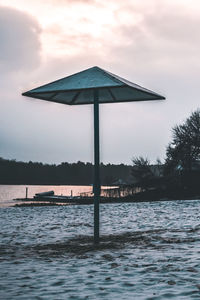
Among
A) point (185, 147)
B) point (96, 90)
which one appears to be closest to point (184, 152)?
point (185, 147)

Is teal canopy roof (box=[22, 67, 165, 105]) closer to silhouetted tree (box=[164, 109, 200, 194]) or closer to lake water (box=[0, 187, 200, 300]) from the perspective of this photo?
lake water (box=[0, 187, 200, 300])

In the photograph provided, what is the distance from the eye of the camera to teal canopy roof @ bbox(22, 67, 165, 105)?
9.25m

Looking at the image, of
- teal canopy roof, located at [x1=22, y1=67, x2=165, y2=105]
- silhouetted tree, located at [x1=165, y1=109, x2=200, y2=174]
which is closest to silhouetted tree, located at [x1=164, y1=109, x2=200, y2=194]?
silhouetted tree, located at [x1=165, y1=109, x2=200, y2=174]

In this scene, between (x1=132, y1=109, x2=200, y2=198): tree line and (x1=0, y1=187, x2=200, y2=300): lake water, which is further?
(x1=132, y1=109, x2=200, y2=198): tree line

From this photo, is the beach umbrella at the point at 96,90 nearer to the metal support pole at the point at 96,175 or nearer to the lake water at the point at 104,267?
the metal support pole at the point at 96,175

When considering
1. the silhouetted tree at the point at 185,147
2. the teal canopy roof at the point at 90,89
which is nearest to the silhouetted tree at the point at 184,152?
the silhouetted tree at the point at 185,147

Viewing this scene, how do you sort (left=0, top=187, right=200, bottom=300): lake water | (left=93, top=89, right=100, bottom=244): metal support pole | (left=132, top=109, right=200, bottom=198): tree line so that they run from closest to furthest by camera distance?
(left=0, top=187, right=200, bottom=300): lake water
(left=93, top=89, right=100, bottom=244): metal support pole
(left=132, top=109, right=200, bottom=198): tree line

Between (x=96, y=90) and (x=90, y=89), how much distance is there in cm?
99

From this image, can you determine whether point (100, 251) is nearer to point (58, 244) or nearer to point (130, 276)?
point (58, 244)

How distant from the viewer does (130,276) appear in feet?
19.9

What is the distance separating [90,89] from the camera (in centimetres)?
931

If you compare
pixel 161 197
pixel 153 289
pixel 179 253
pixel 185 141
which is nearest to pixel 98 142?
pixel 179 253

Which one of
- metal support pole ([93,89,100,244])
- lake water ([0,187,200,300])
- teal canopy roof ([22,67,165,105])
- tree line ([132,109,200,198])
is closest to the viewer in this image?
lake water ([0,187,200,300])

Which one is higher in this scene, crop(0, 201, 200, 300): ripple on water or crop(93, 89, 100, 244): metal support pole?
crop(93, 89, 100, 244): metal support pole
